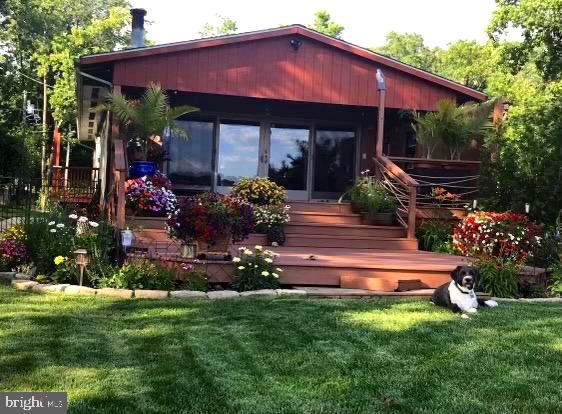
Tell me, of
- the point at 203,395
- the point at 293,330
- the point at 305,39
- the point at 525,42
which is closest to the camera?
the point at 203,395

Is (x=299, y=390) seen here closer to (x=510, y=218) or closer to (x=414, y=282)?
(x=414, y=282)

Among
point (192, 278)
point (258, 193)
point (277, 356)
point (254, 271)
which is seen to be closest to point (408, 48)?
point (258, 193)

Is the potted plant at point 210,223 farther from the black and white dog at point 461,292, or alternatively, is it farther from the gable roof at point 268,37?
the gable roof at point 268,37

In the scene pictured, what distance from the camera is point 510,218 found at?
6773 millimetres

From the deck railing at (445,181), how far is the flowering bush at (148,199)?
4.33 metres

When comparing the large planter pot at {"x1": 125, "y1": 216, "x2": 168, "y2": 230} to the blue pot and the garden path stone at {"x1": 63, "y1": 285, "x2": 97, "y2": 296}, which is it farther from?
the garden path stone at {"x1": 63, "y1": 285, "x2": 97, "y2": 296}

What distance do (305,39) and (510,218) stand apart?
17.8 feet

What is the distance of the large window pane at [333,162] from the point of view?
12.4 m

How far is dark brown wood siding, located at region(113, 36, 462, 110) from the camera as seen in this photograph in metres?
9.75

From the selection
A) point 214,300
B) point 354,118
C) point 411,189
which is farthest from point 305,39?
Result: point 214,300

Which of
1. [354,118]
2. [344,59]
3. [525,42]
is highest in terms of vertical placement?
[525,42]

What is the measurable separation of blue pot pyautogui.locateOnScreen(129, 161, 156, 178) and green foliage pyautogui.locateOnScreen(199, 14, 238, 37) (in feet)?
115

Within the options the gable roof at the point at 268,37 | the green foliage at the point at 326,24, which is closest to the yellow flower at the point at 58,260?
the gable roof at the point at 268,37

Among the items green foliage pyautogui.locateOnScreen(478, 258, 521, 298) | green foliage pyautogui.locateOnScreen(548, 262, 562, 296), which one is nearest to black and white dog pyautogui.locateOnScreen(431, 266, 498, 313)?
green foliage pyautogui.locateOnScreen(478, 258, 521, 298)
